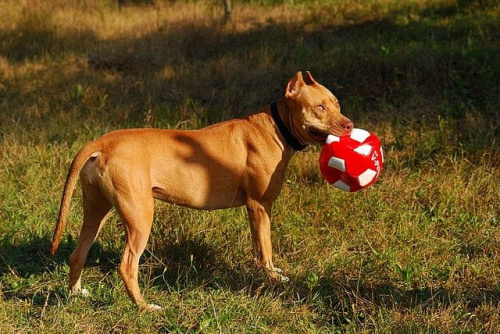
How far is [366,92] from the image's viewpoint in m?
9.16

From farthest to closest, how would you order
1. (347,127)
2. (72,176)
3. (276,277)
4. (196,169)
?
(276,277)
(347,127)
(196,169)
(72,176)

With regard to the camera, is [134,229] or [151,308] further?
[151,308]

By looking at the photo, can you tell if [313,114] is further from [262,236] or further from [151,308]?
[151,308]

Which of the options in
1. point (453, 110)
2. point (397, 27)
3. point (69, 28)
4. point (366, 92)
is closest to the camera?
point (453, 110)

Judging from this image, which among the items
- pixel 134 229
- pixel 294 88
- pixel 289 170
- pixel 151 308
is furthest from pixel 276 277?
pixel 289 170

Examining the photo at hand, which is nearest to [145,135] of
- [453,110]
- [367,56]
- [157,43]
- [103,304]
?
[103,304]

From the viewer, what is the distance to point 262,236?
518 cm

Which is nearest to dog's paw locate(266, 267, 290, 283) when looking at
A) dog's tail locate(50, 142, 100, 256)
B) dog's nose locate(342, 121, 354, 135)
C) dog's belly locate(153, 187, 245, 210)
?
dog's belly locate(153, 187, 245, 210)

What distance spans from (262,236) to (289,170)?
1902 millimetres

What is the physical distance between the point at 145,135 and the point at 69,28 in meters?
8.43

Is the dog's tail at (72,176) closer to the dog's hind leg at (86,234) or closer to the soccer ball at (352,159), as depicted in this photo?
the dog's hind leg at (86,234)

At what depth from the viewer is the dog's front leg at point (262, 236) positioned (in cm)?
514

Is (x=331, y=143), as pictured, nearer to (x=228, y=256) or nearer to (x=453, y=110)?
(x=228, y=256)

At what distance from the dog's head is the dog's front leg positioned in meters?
0.60
